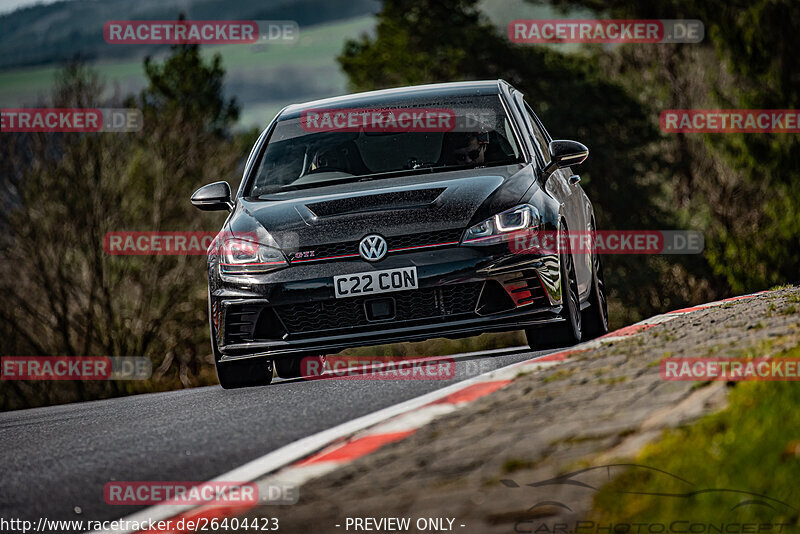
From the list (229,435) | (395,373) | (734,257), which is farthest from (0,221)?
(229,435)

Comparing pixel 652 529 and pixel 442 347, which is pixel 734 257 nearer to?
pixel 442 347

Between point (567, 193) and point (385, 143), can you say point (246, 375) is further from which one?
point (567, 193)

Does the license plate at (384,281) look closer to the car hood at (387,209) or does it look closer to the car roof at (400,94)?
the car hood at (387,209)

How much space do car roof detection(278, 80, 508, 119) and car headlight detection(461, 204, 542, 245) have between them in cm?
176

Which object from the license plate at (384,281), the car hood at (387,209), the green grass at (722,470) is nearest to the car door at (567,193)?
the car hood at (387,209)

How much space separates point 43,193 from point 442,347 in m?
10.4

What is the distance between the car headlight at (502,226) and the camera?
24.8 ft

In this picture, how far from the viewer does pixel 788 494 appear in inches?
144

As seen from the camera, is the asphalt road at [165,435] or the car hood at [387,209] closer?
the asphalt road at [165,435]

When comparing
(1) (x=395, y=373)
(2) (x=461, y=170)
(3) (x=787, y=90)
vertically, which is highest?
(3) (x=787, y=90)

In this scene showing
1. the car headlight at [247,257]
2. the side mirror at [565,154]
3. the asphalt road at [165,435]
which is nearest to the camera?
the asphalt road at [165,435]

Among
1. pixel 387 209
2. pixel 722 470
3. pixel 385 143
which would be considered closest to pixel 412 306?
pixel 387 209

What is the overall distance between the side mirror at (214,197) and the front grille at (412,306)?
1390mm

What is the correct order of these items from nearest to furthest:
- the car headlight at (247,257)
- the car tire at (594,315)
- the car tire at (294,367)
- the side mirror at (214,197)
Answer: the car headlight at (247,257) < the side mirror at (214,197) < the car tire at (594,315) < the car tire at (294,367)
